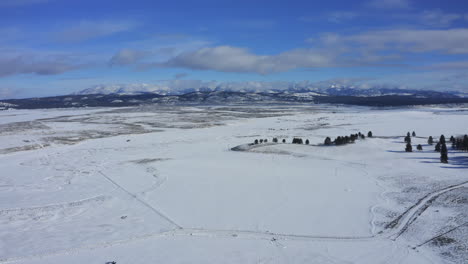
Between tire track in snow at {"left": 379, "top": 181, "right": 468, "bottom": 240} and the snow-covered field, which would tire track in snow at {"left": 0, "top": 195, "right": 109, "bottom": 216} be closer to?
the snow-covered field

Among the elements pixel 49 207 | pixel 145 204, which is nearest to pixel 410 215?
pixel 145 204

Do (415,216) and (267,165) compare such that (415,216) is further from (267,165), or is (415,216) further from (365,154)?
(365,154)

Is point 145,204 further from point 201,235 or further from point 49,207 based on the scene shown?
point 201,235

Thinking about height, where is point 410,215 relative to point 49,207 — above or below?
above

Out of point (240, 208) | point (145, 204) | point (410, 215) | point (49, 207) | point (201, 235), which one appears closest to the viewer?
point (201, 235)

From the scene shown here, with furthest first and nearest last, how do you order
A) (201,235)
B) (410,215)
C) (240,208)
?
1. (240,208)
2. (410,215)
3. (201,235)

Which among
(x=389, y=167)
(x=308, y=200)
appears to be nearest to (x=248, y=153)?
(x=389, y=167)

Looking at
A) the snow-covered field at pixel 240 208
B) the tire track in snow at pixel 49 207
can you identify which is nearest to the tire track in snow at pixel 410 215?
the snow-covered field at pixel 240 208
